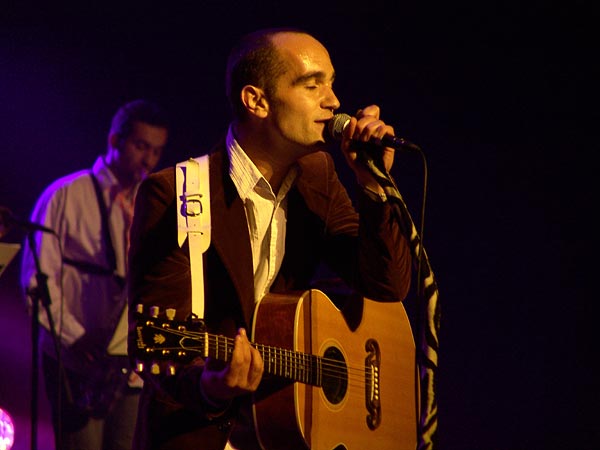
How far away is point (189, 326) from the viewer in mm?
2404

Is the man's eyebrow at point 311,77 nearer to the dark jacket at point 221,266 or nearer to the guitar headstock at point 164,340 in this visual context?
the dark jacket at point 221,266

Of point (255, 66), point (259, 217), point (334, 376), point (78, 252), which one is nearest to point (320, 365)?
point (334, 376)

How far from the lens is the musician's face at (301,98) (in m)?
2.88

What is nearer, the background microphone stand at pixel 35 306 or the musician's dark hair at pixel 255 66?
the musician's dark hair at pixel 255 66

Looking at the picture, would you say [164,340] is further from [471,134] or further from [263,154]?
[471,134]

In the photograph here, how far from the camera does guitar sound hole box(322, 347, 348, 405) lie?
9.20ft

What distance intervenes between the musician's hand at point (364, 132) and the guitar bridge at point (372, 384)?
729 millimetres

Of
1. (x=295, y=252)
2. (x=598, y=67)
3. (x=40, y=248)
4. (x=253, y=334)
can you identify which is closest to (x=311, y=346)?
(x=253, y=334)

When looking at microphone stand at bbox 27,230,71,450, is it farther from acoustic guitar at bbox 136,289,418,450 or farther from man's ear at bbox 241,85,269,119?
acoustic guitar at bbox 136,289,418,450

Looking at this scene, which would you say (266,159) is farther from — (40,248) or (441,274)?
(441,274)

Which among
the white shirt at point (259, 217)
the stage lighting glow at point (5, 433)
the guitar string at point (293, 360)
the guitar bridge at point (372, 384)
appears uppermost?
the white shirt at point (259, 217)

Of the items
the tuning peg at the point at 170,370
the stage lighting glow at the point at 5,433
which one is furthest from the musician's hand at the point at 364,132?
the stage lighting glow at the point at 5,433

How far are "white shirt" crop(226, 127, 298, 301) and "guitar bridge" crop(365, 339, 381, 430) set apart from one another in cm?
52

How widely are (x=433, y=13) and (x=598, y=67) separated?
3.77 feet
